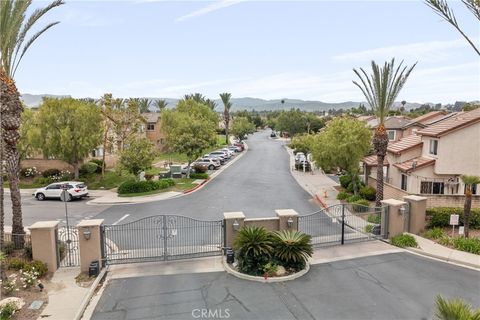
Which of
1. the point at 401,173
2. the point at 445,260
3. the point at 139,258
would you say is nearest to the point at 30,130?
the point at 139,258

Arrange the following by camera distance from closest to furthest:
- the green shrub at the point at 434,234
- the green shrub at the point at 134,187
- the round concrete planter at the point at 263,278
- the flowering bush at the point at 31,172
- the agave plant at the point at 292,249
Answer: the round concrete planter at the point at 263,278 < the agave plant at the point at 292,249 < the green shrub at the point at 434,234 < the green shrub at the point at 134,187 < the flowering bush at the point at 31,172

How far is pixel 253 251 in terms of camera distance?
13.8m

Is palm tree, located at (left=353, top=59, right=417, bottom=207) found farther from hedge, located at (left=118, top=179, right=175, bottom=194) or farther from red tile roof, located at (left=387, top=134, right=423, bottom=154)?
hedge, located at (left=118, top=179, right=175, bottom=194)

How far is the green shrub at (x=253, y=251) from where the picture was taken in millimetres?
13711

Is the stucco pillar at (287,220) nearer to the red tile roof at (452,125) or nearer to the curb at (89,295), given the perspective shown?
the curb at (89,295)

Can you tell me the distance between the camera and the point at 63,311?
11.2 meters

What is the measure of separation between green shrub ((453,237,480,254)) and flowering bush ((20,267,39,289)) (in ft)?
54.1

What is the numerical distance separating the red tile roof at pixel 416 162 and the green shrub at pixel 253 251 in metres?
17.2

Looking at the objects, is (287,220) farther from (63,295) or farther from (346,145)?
(346,145)

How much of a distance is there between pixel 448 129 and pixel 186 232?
18.9m

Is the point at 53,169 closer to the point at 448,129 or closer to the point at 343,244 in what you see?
the point at 343,244

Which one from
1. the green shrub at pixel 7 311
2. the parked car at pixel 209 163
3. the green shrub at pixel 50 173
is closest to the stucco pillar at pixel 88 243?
the green shrub at pixel 7 311

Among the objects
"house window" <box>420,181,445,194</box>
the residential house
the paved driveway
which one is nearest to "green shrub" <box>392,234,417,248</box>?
the residential house

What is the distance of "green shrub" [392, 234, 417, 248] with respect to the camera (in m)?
16.7
